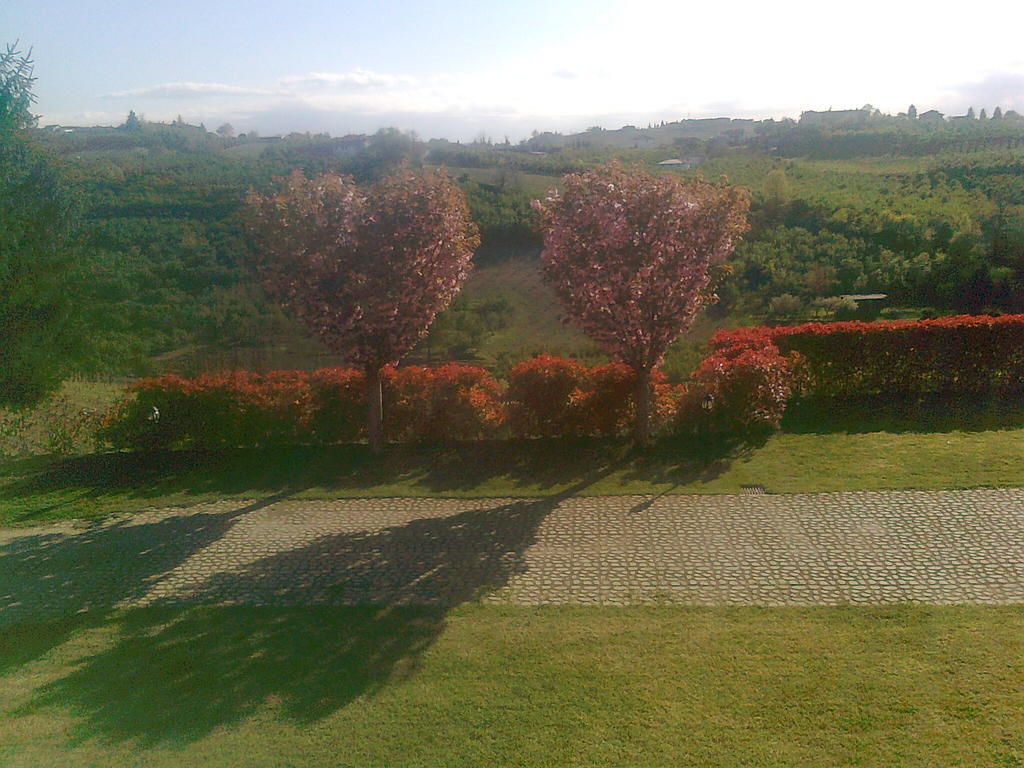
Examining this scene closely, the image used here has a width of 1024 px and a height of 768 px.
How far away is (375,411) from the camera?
1094 cm

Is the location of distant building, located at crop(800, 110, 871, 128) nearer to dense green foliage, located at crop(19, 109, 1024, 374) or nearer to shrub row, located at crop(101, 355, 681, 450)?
dense green foliage, located at crop(19, 109, 1024, 374)

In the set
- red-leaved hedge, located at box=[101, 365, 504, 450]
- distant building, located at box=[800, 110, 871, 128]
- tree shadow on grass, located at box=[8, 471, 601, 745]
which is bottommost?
tree shadow on grass, located at box=[8, 471, 601, 745]

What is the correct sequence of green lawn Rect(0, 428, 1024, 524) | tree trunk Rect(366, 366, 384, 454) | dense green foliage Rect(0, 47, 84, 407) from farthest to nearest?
tree trunk Rect(366, 366, 384, 454) < green lawn Rect(0, 428, 1024, 524) < dense green foliage Rect(0, 47, 84, 407)

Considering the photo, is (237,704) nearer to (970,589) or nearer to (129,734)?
(129,734)

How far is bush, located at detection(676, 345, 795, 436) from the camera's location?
11008 mm

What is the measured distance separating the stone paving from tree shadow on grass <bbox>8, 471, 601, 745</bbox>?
4cm

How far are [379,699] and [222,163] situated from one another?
20.0 meters

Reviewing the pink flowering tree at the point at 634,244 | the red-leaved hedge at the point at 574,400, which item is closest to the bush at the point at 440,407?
the red-leaved hedge at the point at 574,400

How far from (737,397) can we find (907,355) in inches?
140

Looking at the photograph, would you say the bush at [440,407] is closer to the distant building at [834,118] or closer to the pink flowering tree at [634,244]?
the pink flowering tree at [634,244]

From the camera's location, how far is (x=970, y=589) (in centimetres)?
621

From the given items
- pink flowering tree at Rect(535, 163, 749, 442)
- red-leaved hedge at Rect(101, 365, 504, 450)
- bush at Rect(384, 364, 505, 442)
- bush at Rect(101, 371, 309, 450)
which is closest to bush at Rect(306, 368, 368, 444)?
red-leaved hedge at Rect(101, 365, 504, 450)

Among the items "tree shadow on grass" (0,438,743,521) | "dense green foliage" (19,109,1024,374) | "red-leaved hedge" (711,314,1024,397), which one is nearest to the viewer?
"tree shadow on grass" (0,438,743,521)

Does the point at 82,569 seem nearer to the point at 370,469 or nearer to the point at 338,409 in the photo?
the point at 370,469
